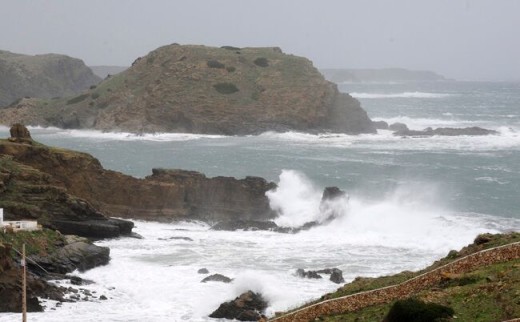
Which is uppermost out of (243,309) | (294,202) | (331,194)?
(331,194)

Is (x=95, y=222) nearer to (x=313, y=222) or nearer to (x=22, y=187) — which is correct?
(x=22, y=187)

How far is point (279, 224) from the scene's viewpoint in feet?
162

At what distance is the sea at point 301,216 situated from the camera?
30516 millimetres

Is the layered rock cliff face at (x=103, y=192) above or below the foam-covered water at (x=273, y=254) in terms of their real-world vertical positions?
above

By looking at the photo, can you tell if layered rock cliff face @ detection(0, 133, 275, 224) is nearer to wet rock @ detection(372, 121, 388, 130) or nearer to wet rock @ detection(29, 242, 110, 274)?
wet rock @ detection(29, 242, 110, 274)

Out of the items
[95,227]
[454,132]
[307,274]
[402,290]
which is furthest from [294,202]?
[454,132]

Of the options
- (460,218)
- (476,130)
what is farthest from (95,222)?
(476,130)

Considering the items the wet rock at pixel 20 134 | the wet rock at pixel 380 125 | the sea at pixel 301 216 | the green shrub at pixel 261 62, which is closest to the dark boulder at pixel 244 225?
the sea at pixel 301 216

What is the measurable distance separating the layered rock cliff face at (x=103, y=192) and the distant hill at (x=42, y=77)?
350 feet

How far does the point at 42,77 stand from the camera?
543 feet

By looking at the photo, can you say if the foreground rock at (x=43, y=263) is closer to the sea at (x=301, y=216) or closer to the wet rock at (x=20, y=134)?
the sea at (x=301, y=216)

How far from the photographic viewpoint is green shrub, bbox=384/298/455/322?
17.1 metres

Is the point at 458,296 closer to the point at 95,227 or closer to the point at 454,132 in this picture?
the point at 95,227

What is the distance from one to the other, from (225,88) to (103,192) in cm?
5618
